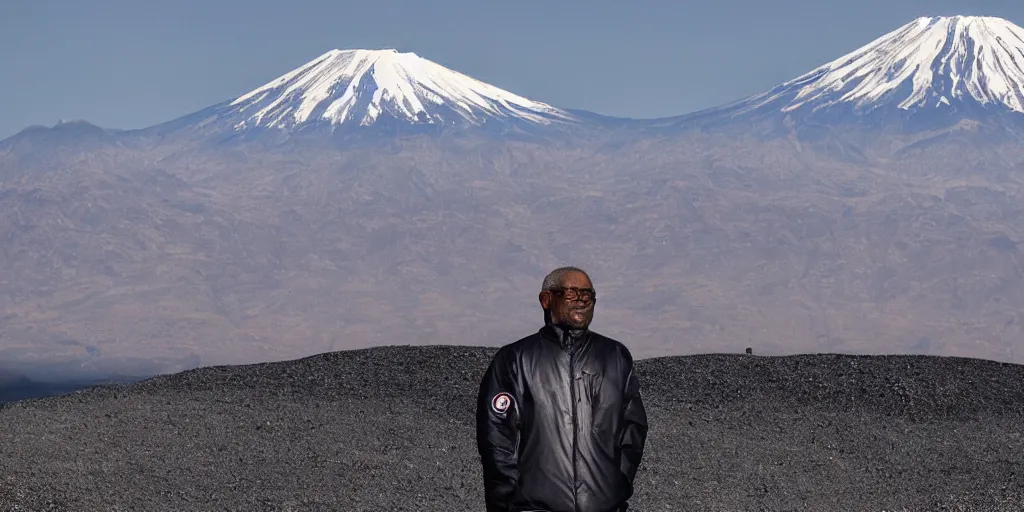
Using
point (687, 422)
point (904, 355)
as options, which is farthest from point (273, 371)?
point (904, 355)

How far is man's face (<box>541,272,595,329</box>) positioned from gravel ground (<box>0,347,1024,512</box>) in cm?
876

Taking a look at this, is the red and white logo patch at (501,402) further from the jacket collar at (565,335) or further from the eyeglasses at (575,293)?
the eyeglasses at (575,293)

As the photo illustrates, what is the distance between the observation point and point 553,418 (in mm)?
5684

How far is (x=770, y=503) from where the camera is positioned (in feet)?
48.6

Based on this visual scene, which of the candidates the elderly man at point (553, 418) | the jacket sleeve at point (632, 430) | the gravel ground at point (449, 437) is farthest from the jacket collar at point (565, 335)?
the gravel ground at point (449, 437)

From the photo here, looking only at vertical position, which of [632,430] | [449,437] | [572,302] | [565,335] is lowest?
[449,437]

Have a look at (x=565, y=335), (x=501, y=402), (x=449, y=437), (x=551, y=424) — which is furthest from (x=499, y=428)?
(x=449, y=437)

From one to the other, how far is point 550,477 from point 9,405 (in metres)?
19.1

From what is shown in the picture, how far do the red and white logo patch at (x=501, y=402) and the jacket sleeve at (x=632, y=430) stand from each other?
0.61 meters

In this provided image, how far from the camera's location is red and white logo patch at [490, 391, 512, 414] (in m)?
5.60

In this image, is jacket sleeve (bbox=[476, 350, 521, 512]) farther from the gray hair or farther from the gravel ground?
the gravel ground

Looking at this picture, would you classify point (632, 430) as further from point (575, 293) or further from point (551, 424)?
point (575, 293)

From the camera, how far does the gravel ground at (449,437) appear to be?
1491cm

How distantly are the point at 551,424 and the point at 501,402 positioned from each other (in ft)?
0.91
